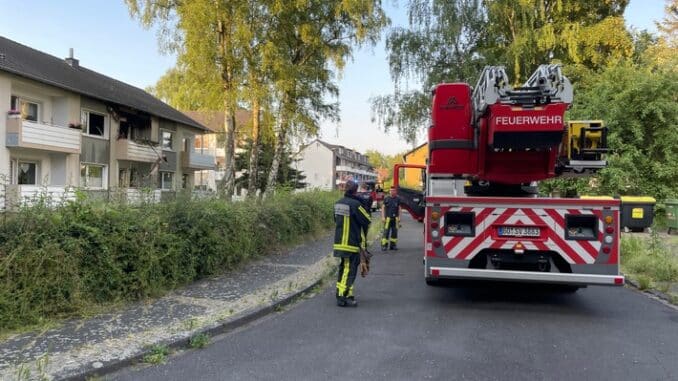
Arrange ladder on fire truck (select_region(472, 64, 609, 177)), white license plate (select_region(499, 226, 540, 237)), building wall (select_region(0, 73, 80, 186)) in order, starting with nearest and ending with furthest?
ladder on fire truck (select_region(472, 64, 609, 177))
white license plate (select_region(499, 226, 540, 237))
building wall (select_region(0, 73, 80, 186))

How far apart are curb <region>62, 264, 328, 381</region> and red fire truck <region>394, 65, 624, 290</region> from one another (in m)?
2.08

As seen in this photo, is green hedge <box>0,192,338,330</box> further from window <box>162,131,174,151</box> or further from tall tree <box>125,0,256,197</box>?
window <box>162,131,174,151</box>

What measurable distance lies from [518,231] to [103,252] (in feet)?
17.2

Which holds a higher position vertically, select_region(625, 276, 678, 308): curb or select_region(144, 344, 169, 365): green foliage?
select_region(625, 276, 678, 308): curb

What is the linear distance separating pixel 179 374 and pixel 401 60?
72.8 feet

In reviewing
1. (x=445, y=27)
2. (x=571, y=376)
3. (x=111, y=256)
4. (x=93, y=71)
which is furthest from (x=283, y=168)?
(x=571, y=376)

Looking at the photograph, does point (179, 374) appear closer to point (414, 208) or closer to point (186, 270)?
point (186, 270)

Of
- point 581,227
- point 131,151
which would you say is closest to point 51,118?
point 131,151

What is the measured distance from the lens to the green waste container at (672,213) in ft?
55.5

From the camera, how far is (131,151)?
87.6 ft

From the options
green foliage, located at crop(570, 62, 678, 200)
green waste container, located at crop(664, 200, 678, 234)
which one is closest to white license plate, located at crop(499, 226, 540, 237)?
green waste container, located at crop(664, 200, 678, 234)

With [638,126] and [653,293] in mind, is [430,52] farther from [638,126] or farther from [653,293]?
[653,293]

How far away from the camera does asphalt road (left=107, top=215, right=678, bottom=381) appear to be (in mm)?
4258

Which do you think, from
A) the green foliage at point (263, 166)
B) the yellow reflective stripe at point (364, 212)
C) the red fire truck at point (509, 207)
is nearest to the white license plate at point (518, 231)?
the red fire truck at point (509, 207)
